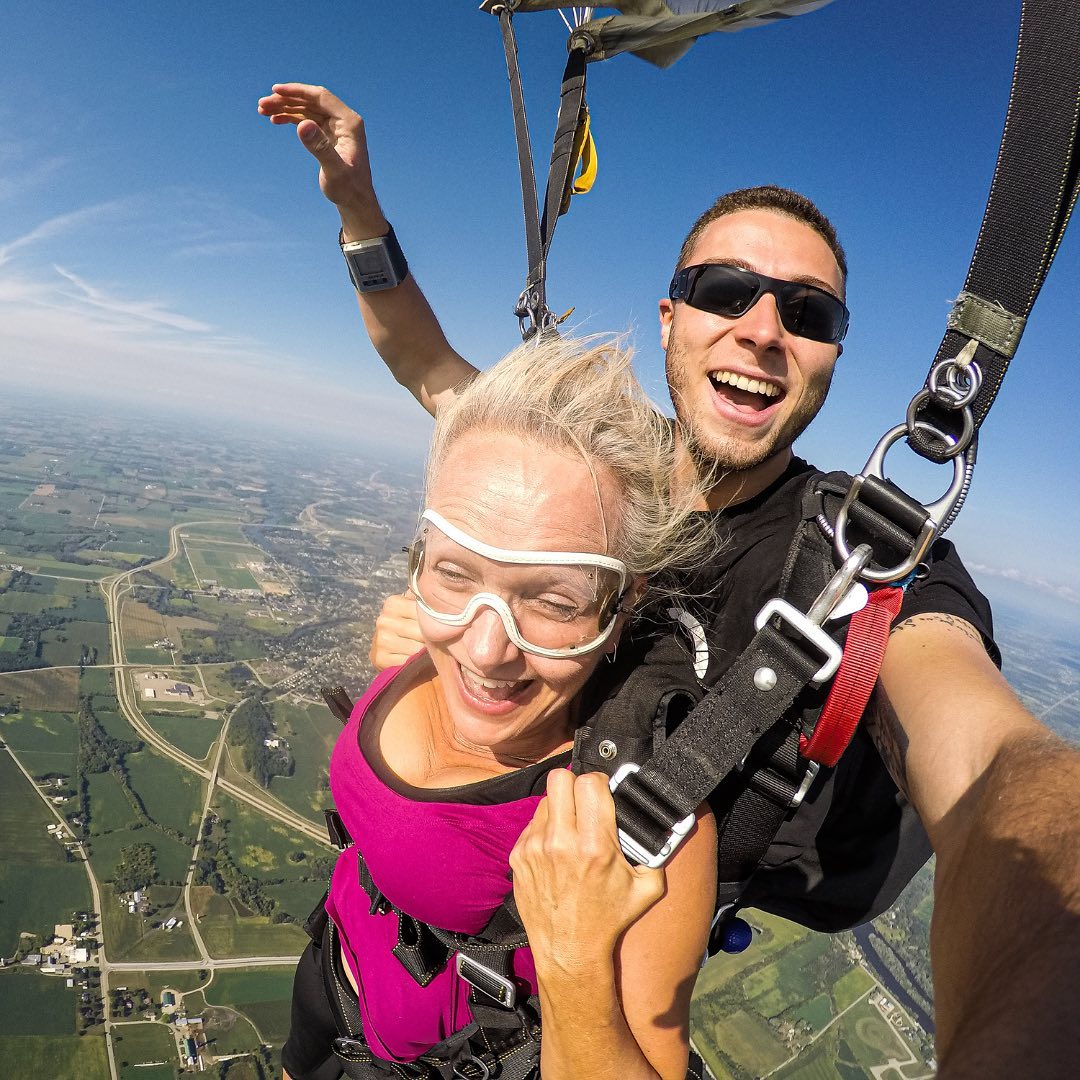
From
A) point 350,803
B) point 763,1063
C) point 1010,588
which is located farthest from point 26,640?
point 1010,588

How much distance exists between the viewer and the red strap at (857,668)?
43.6 inches

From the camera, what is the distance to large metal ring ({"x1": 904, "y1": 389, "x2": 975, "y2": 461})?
3.16ft

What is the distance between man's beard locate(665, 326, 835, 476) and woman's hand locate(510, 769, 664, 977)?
1123mm

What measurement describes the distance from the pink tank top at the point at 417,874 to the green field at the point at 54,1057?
16.9 meters

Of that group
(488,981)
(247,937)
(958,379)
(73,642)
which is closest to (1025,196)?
(958,379)

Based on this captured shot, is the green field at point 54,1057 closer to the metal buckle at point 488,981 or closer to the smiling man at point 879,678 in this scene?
the metal buckle at point 488,981

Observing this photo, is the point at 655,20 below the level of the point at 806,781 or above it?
Result: above

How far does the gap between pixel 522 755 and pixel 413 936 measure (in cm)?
68

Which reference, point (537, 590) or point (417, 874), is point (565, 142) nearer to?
point (537, 590)

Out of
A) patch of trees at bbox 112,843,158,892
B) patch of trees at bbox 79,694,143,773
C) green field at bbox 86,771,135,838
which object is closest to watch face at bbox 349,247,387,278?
patch of trees at bbox 112,843,158,892

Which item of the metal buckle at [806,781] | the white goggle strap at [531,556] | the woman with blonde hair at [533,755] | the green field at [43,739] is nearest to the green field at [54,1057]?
the green field at [43,739]

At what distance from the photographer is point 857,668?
1.11 meters

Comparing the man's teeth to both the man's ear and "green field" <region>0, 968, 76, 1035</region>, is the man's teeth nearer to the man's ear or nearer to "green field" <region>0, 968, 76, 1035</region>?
the man's ear

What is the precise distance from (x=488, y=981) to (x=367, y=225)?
9.14ft
